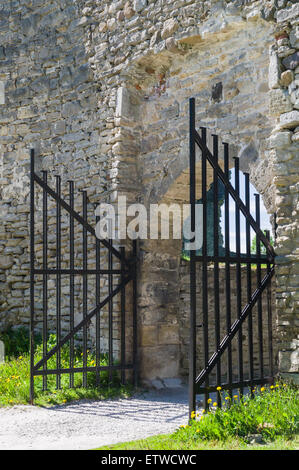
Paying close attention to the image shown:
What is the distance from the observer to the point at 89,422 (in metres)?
4.64

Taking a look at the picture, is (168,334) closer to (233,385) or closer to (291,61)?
(233,385)

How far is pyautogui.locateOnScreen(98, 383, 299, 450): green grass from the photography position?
343 cm

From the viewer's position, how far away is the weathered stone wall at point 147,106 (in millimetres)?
4719

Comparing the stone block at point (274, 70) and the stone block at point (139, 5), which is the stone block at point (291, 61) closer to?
the stone block at point (274, 70)

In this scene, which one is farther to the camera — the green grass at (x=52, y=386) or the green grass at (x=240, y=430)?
the green grass at (x=52, y=386)

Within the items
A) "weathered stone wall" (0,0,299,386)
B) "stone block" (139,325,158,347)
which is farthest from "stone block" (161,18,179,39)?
"stone block" (139,325,158,347)

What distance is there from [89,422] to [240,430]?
1534 mm

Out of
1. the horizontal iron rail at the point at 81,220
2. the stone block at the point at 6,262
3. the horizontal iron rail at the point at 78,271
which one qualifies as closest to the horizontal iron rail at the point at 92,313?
the horizontal iron rail at the point at 78,271

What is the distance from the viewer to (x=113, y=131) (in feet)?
21.4

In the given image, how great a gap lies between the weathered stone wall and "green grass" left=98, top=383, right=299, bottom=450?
0.69 meters

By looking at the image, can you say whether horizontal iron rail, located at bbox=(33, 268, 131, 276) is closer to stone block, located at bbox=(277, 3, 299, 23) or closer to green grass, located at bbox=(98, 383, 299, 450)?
green grass, located at bbox=(98, 383, 299, 450)

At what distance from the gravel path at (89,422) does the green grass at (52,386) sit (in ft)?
0.48

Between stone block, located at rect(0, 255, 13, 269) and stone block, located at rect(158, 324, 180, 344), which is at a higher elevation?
stone block, located at rect(0, 255, 13, 269)
